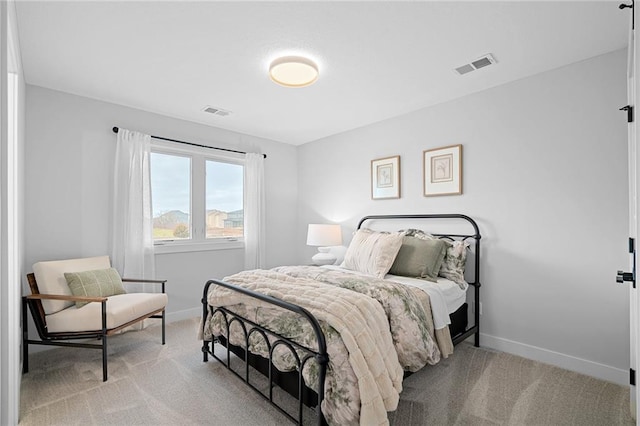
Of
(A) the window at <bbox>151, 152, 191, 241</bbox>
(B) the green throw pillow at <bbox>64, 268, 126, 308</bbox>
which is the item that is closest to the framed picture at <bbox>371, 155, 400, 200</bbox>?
(A) the window at <bbox>151, 152, 191, 241</bbox>

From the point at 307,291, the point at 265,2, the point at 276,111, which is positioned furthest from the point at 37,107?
the point at 307,291

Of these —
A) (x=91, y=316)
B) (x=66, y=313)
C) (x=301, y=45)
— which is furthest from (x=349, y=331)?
(x=66, y=313)

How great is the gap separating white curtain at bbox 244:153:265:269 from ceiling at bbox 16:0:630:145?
1.29 meters

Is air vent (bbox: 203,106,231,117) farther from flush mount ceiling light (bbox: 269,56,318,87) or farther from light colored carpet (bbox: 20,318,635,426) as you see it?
light colored carpet (bbox: 20,318,635,426)

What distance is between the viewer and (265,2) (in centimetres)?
195

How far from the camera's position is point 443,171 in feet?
11.5

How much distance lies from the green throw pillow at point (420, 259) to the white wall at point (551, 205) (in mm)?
497

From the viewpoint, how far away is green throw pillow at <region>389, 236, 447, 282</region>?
9.94ft

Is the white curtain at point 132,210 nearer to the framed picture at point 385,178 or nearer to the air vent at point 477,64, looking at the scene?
the framed picture at point 385,178

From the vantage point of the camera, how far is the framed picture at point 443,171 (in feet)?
11.1

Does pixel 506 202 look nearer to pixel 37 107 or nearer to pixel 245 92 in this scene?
pixel 245 92

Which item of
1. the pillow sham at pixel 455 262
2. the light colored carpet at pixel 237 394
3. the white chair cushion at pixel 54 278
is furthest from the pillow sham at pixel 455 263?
the white chair cushion at pixel 54 278

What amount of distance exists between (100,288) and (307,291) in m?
2.06

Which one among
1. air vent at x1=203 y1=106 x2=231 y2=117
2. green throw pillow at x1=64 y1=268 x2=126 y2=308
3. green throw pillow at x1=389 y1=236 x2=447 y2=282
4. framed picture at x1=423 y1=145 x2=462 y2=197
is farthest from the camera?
air vent at x1=203 y1=106 x2=231 y2=117
